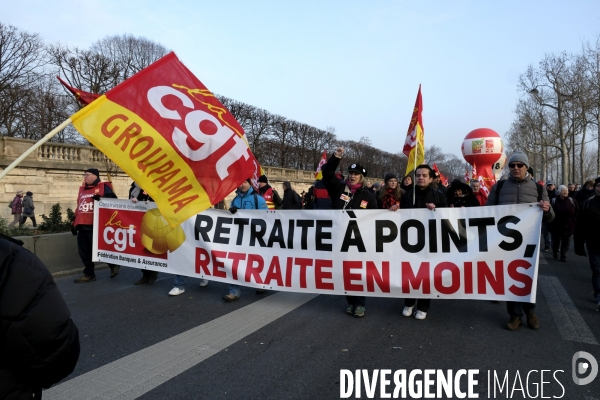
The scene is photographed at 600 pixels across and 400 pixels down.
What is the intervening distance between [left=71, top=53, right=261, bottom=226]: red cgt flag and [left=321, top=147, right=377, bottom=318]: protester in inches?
60.6

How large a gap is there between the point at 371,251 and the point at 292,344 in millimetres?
1556

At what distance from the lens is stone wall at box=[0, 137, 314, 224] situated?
1883 cm

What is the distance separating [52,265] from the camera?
25.4 ft

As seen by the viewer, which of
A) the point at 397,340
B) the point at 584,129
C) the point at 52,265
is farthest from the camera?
the point at 584,129

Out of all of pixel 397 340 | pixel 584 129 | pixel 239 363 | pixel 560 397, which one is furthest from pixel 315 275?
pixel 584 129

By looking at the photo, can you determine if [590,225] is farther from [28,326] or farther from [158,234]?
[28,326]

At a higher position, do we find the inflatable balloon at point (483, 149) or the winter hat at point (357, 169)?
the inflatable balloon at point (483, 149)

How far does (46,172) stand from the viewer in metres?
20.3

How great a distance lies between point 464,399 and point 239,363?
1877 millimetres

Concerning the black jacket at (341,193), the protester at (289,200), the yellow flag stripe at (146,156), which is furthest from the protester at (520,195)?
the protester at (289,200)

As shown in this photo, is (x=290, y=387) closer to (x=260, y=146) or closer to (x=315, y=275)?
(x=315, y=275)

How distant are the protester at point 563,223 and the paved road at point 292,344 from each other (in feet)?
12.9

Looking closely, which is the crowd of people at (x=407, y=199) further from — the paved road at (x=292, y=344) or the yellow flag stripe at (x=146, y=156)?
the yellow flag stripe at (x=146, y=156)

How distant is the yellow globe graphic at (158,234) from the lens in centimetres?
614
